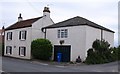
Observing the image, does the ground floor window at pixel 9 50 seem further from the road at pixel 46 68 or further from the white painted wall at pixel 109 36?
the road at pixel 46 68

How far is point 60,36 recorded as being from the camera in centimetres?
3138

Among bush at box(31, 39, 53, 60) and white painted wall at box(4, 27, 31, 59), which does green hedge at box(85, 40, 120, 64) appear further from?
white painted wall at box(4, 27, 31, 59)

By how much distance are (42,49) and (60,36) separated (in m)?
3.26

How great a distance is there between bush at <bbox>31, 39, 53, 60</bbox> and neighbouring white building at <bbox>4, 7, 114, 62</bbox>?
1307 millimetres

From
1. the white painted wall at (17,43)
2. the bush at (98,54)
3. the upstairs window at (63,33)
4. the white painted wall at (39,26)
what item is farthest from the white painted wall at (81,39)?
the white painted wall at (17,43)

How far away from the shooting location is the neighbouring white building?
2880cm

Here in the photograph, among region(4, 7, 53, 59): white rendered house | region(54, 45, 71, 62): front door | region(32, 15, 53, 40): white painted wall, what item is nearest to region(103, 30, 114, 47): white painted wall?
region(54, 45, 71, 62): front door

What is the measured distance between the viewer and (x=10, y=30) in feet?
129

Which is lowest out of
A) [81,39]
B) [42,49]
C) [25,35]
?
[42,49]

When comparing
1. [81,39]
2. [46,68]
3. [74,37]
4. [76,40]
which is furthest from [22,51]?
[46,68]

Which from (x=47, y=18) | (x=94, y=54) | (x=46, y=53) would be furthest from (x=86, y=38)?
(x=47, y=18)

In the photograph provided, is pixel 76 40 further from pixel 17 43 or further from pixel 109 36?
pixel 17 43

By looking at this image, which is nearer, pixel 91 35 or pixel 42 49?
pixel 91 35

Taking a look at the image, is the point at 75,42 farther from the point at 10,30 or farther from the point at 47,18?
the point at 10,30
